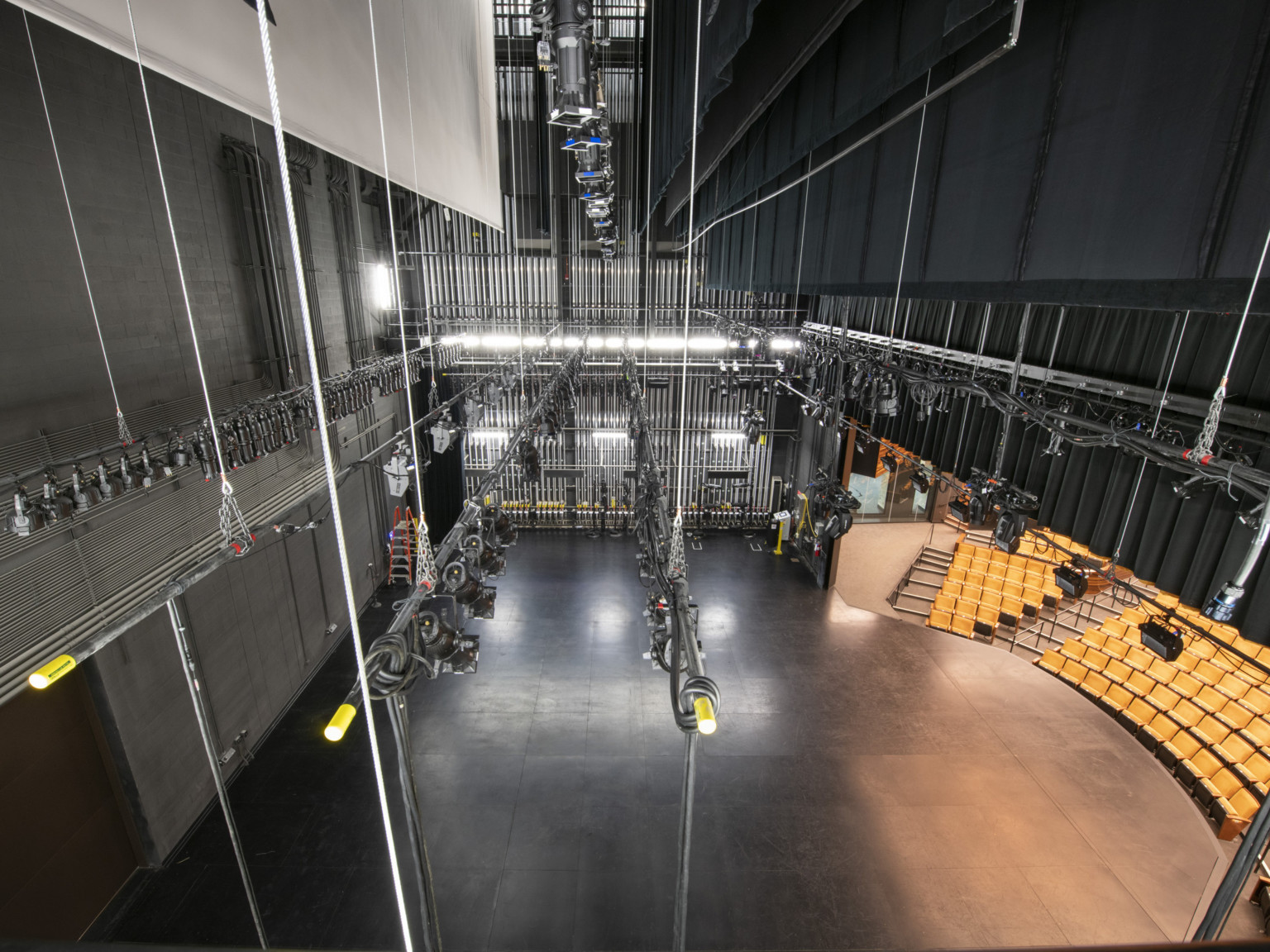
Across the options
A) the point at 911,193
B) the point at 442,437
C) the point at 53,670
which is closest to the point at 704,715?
the point at 53,670

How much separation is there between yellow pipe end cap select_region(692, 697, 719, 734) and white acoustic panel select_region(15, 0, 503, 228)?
2.21 meters

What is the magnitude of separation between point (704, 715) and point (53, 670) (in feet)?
9.26

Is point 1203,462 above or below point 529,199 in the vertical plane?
below

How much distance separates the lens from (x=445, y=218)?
45.0 feet

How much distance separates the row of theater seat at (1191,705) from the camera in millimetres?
6902

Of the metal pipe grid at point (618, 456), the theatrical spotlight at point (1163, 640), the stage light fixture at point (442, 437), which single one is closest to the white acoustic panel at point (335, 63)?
the stage light fixture at point (442, 437)

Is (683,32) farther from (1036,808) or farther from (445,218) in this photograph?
(445,218)

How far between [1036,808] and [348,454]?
37.8 ft

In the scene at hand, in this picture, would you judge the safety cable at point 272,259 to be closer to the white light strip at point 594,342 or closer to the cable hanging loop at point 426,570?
the white light strip at point 594,342

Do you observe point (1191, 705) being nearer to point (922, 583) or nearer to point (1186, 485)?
point (922, 583)

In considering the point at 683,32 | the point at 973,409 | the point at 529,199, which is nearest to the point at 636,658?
the point at 973,409

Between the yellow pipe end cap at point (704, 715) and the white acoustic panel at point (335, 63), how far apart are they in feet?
7.26

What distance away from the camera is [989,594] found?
11359 mm

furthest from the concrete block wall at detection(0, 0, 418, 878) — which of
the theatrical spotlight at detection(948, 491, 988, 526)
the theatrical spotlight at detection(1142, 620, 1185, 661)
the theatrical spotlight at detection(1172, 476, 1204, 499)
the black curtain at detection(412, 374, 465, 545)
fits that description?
the theatrical spotlight at detection(1142, 620, 1185, 661)
